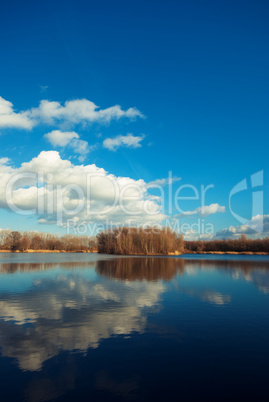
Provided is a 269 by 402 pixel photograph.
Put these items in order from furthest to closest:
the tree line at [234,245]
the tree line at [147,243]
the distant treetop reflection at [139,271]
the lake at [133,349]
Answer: the tree line at [234,245] → the tree line at [147,243] → the distant treetop reflection at [139,271] → the lake at [133,349]

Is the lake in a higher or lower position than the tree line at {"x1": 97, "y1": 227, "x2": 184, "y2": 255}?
higher

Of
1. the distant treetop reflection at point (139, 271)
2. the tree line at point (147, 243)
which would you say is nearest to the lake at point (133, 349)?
the distant treetop reflection at point (139, 271)

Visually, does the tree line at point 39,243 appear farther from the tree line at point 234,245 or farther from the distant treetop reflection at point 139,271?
the distant treetop reflection at point 139,271

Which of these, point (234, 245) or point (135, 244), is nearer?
point (135, 244)

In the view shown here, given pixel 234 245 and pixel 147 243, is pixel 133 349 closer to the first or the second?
pixel 147 243

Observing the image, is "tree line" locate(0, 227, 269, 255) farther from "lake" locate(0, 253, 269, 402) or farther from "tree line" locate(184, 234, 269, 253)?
"lake" locate(0, 253, 269, 402)

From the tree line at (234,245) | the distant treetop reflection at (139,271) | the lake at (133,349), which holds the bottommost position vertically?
the tree line at (234,245)

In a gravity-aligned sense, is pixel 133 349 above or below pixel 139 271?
above

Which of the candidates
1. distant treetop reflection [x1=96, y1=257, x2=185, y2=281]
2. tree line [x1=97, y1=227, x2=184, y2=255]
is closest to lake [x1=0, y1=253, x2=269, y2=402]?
distant treetop reflection [x1=96, y1=257, x2=185, y2=281]

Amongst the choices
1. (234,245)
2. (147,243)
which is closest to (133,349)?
(147,243)

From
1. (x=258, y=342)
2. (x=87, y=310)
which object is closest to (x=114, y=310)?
(x=87, y=310)

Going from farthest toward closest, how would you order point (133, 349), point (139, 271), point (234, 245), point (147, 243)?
point (234, 245)
point (147, 243)
point (139, 271)
point (133, 349)

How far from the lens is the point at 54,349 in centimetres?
820

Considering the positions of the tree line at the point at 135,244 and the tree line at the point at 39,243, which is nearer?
the tree line at the point at 135,244
